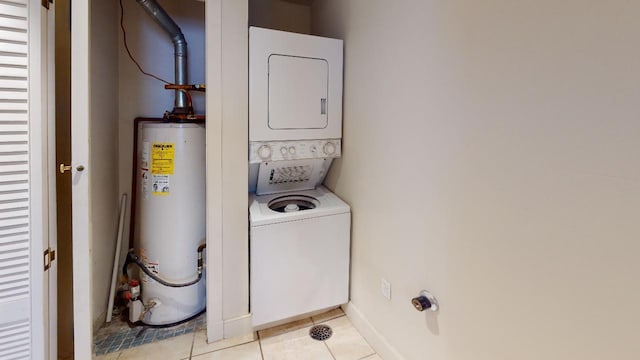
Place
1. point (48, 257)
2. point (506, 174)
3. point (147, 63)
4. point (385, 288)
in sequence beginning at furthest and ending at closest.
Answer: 1. point (147, 63)
2. point (385, 288)
3. point (48, 257)
4. point (506, 174)

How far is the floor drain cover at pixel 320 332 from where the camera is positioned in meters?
2.04

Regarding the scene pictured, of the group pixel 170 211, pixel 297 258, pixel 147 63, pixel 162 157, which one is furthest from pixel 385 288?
pixel 147 63

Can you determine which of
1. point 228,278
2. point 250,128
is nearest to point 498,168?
point 250,128

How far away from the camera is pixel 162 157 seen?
2016 millimetres

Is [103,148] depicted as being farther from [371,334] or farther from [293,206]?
[371,334]

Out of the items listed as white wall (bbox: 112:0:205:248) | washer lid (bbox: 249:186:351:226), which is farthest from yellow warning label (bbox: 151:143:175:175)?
washer lid (bbox: 249:186:351:226)

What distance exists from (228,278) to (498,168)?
5.30ft

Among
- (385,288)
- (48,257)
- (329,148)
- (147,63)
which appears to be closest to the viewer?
(48,257)

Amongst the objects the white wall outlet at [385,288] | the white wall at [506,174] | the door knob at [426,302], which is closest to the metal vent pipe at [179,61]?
the white wall at [506,174]

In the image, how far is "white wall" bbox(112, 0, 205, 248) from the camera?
2.27 meters

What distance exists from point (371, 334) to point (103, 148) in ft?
6.84

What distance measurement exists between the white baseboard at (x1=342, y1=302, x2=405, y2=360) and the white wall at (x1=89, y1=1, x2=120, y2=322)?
1.67 m

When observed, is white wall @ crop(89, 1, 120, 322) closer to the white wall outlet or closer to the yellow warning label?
the yellow warning label

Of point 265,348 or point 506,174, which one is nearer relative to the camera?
point 506,174
